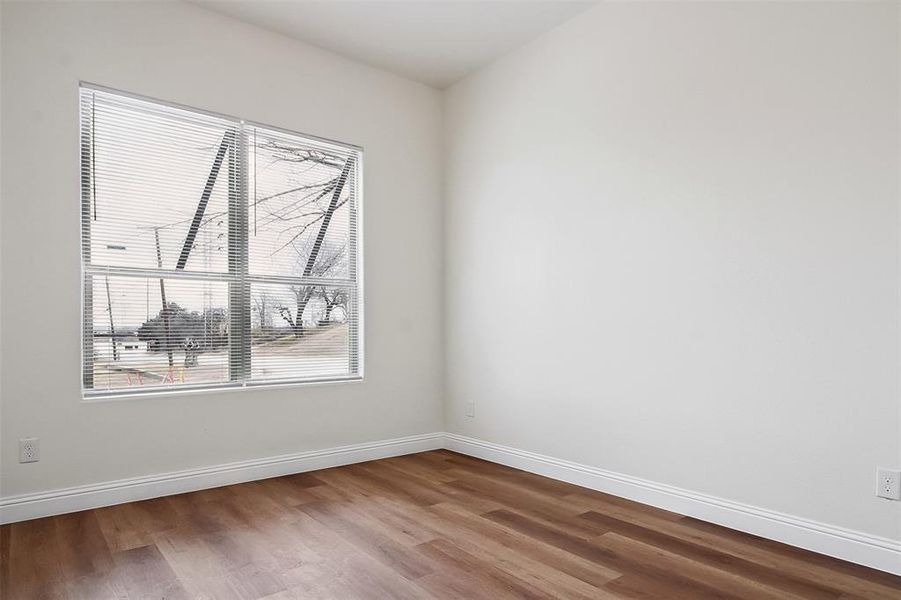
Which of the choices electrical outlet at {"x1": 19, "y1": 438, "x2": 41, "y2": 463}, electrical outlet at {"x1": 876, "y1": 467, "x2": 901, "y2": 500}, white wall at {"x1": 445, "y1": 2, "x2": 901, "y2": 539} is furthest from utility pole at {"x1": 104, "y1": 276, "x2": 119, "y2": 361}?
electrical outlet at {"x1": 876, "y1": 467, "x2": 901, "y2": 500}

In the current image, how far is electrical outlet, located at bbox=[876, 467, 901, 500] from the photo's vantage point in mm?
2262

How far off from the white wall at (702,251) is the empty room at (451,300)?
0.05 ft

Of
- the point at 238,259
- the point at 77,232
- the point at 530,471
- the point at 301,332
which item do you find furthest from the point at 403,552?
the point at 77,232

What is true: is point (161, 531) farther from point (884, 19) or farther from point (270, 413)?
point (884, 19)

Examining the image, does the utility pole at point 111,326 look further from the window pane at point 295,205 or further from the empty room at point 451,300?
the window pane at point 295,205

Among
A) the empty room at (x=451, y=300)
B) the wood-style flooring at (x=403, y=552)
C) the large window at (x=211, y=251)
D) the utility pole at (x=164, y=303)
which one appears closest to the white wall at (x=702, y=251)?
the empty room at (x=451, y=300)

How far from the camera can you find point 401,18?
364 centimetres

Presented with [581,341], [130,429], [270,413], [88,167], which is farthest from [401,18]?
[130,429]

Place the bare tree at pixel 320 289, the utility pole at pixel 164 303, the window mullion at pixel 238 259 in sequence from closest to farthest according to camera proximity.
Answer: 1. the utility pole at pixel 164 303
2. the window mullion at pixel 238 259
3. the bare tree at pixel 320 289

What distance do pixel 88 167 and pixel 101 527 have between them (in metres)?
1.92

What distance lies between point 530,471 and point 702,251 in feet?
6.16

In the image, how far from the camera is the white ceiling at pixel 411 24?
138 inches

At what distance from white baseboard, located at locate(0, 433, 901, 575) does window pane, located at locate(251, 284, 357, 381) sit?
0.59 meters

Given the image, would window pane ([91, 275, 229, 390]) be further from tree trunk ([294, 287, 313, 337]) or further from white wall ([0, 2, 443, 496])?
tree trunk ([294, 287, 313, 337])
